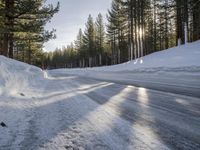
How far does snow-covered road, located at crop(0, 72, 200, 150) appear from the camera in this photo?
2.89 m

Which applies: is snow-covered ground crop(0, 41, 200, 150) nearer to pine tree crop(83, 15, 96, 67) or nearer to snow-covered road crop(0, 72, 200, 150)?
snow-covered road crop(0, 72, 200, 150)

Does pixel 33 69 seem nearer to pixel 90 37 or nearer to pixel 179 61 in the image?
pixel 179 61

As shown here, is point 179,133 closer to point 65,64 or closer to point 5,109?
point 5,109

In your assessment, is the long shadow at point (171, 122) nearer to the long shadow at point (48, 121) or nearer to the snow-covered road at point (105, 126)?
the snow-covered road at point (105, 126)

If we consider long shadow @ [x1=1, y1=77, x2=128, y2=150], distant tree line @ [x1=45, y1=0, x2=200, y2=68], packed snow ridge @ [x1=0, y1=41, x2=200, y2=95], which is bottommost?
long shadow @ [x1=1, y1=77, x2=128, y2=150]

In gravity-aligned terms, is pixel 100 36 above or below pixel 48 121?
above

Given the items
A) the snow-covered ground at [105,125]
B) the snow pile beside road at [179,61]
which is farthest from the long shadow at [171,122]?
the snow pile beside road at [179,61]

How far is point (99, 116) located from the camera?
4340 mm

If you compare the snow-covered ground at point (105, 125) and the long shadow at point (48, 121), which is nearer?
the snow-covered ground at point (105, 125)

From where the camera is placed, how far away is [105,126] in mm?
3662

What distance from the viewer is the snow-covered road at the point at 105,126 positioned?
289 cm

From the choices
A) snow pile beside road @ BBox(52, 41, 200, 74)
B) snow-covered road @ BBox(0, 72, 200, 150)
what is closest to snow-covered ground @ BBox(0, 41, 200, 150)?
snow-covered road @ BBox(0, 72, 200, 150)

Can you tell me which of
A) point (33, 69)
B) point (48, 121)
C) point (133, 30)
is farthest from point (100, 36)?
point (48, 121)

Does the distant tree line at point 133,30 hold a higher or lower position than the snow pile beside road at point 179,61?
higher
